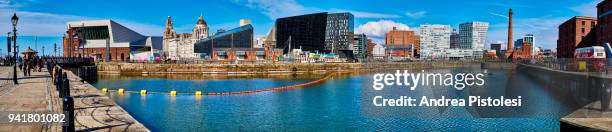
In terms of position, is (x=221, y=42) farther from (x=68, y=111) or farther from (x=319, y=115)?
(x=68, y=111)

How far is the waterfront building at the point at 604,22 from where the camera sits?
234ft

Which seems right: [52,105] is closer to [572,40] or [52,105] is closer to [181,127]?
[181,127]

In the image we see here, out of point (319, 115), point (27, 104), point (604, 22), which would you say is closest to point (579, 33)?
point (604, 22)

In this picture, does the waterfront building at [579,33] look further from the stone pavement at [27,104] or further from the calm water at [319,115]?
the stone pavement at [27,104]

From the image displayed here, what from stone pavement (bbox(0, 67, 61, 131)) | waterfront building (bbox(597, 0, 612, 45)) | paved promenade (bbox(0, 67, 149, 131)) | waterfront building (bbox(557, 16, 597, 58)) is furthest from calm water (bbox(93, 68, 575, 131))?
waterfront building (bbox(557, 16, 597, 58))

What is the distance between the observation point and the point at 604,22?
75.4 meters

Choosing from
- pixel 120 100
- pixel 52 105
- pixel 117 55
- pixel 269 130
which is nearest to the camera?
pixel 52 105

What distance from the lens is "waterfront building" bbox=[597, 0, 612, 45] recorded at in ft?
234

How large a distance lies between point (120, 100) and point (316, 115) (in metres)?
17.0

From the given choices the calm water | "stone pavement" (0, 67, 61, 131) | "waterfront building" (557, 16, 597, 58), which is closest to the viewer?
"stone pavement" (0, 67, 61, 131)

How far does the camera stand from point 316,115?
93.8 ft

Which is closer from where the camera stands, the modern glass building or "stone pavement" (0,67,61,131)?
"stone pavement" (0,67,61,131)

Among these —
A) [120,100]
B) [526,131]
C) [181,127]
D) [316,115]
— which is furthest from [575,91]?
[120,100]

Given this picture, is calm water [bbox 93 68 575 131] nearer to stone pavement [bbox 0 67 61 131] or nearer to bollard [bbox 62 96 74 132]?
stone pavement [bbox 0 67 61 131]
